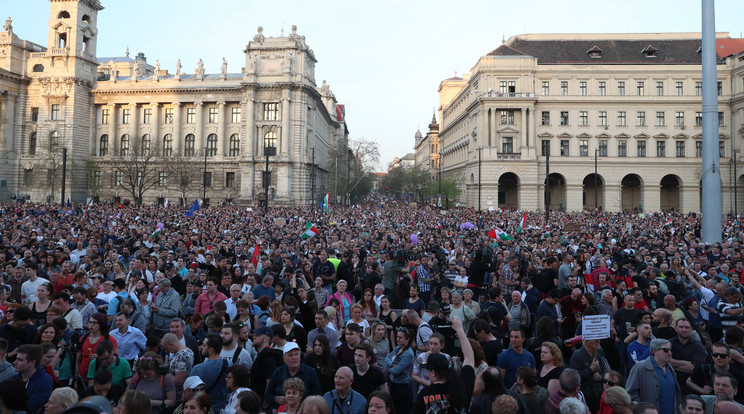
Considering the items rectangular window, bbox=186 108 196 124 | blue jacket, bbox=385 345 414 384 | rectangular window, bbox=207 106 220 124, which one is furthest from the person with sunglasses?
rectangular window, bbox=186 108 196 124

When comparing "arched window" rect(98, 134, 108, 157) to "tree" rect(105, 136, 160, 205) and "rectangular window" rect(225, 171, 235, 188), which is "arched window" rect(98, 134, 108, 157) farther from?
"rectangular window" rect(225, 171, 235, 188)

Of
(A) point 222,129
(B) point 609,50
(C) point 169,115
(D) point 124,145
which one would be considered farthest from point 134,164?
(B) point 609,50

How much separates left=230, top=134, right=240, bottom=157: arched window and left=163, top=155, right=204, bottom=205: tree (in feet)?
15.2

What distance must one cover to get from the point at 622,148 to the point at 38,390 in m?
63.4

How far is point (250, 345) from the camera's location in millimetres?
7234

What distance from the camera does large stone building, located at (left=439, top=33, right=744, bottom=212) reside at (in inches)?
2264

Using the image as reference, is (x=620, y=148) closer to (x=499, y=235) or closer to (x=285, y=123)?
(x=285, y=123)

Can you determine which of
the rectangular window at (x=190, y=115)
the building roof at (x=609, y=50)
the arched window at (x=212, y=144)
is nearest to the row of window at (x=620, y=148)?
the building roof at (x=609, y=50)

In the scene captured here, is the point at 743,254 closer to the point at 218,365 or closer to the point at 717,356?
the point at 717,356

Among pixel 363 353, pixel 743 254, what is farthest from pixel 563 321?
pixel 743 254

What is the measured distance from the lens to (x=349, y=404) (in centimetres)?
522

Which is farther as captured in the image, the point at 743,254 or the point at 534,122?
the point at 534,122

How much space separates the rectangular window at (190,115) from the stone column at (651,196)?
57.8 meters

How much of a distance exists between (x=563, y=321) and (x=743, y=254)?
1057 centimetres
